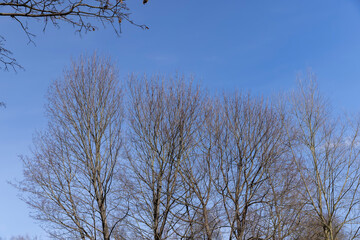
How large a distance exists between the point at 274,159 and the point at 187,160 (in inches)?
137

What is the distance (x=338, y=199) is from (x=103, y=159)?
9460 mm

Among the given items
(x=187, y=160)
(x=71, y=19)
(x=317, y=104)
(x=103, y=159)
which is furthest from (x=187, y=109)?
(x=71, y=19)

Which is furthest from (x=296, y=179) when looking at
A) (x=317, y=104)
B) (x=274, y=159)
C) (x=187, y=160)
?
(x=187, y=160)

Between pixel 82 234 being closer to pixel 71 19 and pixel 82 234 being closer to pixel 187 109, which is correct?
pixel 187 109

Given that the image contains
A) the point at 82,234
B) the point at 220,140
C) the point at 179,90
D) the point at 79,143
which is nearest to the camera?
the point at 82,234

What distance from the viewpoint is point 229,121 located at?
50.4 ft

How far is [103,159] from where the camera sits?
12266mm

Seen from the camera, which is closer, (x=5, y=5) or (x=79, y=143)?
(x=5, y=5)

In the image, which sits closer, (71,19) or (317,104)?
(71,19)

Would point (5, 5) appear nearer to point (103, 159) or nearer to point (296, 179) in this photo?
point (103, 159)

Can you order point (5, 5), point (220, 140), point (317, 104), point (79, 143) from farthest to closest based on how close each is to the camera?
point (317, 104) < point (220, 140) < point (79, 143) < point (5, 5)

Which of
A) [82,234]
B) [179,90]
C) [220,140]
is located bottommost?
[82,234]

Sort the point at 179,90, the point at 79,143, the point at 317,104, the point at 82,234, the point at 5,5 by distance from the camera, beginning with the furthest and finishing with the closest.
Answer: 1. the point at 317,104
2. the point at 179,90
3. the point at 79,143
4. the point at 82,234
5. the point at 5,5

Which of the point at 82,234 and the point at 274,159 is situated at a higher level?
the point at 274,159
